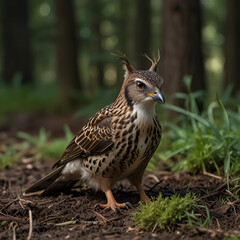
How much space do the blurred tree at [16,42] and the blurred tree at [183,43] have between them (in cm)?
1206

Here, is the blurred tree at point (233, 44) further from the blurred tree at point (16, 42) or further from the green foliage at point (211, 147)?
the blurred tree at point (16, 42)

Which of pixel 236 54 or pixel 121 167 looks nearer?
pixel 121 167

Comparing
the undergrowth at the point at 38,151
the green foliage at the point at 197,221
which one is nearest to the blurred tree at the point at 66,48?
the undergrowth at the point at 38,151

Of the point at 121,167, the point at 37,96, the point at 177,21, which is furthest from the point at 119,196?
the point at 37,96

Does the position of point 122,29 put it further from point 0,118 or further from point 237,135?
point 237,135

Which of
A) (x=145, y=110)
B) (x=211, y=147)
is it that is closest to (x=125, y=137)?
(x=145, y=110)

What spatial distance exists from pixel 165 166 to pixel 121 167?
198 cm

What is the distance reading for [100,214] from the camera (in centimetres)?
382

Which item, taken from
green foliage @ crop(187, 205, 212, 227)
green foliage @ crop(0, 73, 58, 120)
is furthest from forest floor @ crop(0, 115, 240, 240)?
green foliage @ crop(0, 73, 58, 120)

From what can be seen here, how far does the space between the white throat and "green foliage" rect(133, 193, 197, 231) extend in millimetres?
816

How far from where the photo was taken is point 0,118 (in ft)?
36.3

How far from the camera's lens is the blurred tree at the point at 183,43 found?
21.5ft

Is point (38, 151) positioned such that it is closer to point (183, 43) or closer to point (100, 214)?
point (183, 43)

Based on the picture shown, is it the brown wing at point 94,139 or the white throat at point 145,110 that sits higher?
the white throat at point 145,110
